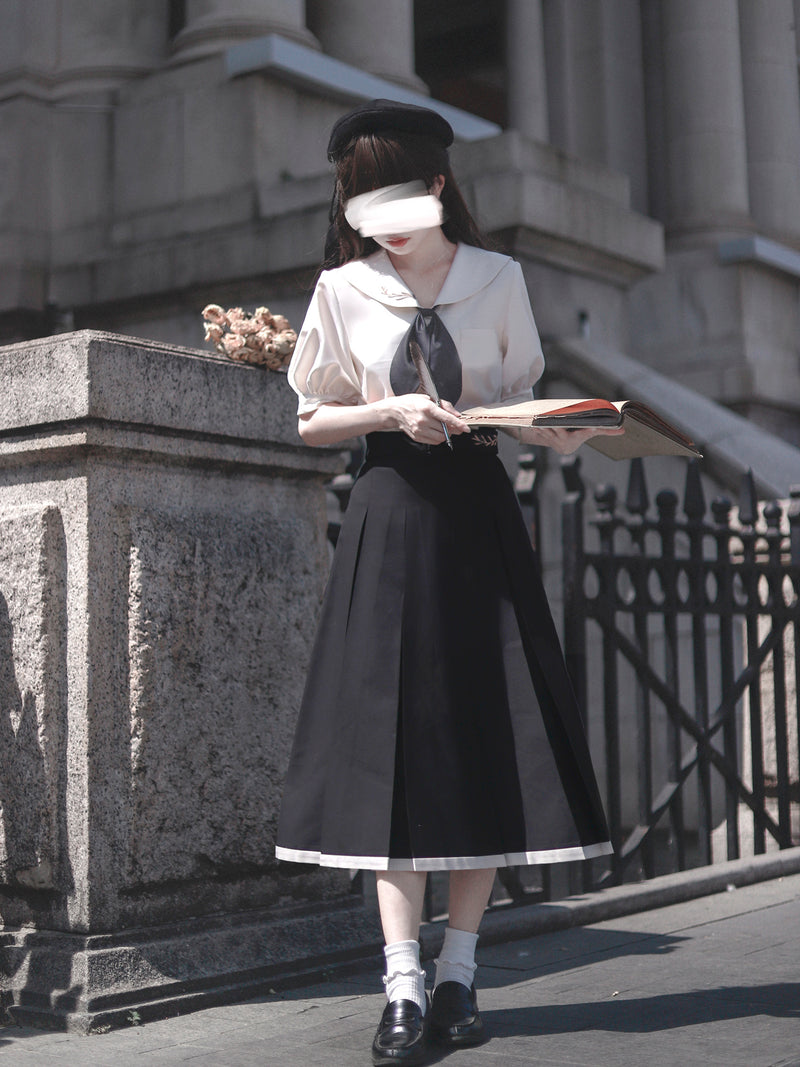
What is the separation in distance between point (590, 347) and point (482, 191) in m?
1.20

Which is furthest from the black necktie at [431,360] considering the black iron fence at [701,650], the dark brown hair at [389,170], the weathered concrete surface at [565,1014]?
the black iron fence at [701,650]

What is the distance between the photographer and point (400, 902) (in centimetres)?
317

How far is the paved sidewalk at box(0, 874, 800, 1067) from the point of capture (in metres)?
3.13

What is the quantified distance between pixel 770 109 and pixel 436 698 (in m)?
14.5

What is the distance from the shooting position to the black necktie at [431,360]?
3.27 meters

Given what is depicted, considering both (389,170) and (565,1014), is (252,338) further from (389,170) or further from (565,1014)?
(565,1014)

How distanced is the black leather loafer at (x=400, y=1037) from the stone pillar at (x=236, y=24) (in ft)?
29.2

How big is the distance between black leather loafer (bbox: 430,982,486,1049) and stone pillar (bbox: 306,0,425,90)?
384 inches

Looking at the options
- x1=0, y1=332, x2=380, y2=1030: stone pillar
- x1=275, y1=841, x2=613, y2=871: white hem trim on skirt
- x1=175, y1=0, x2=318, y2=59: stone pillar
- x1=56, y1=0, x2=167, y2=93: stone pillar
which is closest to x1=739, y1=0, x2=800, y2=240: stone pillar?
x1=175, y1=0, x2=318, y2=59: stone pillar

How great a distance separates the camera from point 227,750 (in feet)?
12.7

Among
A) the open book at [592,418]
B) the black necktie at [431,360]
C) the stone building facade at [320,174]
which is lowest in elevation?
the open book at [592,418]

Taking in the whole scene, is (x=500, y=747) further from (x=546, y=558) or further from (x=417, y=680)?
(x=546, y=558)

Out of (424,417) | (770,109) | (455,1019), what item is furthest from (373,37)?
(455,1019)

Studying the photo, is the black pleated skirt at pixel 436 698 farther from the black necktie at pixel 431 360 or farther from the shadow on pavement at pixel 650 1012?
the shadow on pavement at pixel 650 1012
